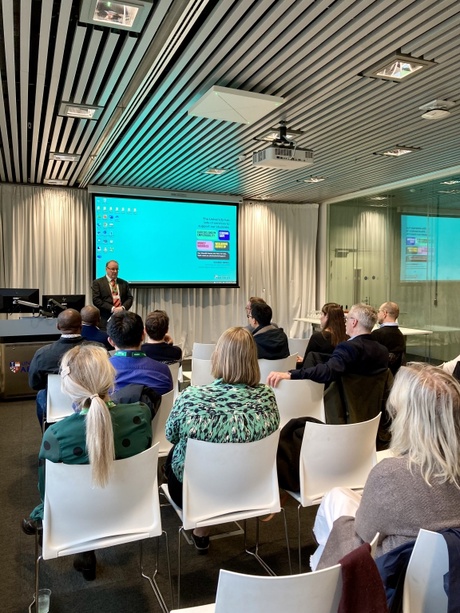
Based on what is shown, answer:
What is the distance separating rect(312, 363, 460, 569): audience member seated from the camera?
1.43m

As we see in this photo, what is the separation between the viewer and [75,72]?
3592 mm

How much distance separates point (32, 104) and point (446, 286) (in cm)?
600

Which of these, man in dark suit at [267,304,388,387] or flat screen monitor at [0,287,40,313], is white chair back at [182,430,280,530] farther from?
flat screen monitor at [0,287,40,313]

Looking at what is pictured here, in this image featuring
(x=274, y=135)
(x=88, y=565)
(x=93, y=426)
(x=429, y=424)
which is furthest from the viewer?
(x=274, y=135)

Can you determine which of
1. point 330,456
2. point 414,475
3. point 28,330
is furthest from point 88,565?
point 28,330

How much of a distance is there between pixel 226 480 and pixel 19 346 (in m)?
4.37

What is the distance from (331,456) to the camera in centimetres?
246

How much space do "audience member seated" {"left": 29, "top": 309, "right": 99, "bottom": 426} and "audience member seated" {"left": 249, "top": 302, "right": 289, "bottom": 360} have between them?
1621 millimetres

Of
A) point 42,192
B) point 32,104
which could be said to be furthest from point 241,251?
point 32,104

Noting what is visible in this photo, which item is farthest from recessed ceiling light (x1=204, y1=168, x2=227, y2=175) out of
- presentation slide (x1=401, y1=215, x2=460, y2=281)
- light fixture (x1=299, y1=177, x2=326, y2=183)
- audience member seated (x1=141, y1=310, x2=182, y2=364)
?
audience member seated (x1=141, y1=310, x2=182, y2=364)

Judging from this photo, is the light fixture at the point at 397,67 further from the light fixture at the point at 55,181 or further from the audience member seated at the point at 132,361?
the light fixture at the point at 55,181

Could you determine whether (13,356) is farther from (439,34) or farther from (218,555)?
(439,34)

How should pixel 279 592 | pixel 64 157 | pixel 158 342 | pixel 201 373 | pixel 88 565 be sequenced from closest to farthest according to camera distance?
pixel 279 592 → pixel 88 565 → pixel 158 342 → pixel 201 373 → pixel 64 157

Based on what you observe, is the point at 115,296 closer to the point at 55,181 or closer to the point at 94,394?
the point at 55,181
